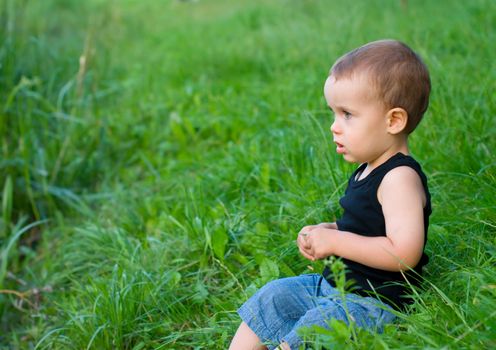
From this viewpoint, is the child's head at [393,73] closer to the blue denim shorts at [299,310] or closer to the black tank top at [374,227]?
the black tank top at [374,227]

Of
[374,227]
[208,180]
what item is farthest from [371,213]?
[208,180]

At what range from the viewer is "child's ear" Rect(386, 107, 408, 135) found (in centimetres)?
193

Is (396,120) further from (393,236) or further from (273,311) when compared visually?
(273,311)

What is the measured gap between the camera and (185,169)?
12.6 feet

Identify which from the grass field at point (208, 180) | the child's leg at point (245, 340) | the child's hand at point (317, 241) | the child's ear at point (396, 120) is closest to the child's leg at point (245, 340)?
the child's leg at point (245, 340)

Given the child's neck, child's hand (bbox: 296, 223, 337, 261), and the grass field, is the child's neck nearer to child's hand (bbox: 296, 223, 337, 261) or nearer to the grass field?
child's hand (bbox: 296, 223, 337, 261)

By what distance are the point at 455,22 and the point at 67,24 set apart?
4.65 metres

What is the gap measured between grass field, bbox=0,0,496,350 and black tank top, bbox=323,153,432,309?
3.0 inches

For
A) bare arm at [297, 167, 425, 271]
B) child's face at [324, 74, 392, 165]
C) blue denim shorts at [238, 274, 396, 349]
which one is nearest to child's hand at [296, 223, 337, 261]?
bare arm at [297, 167, 425, 271]

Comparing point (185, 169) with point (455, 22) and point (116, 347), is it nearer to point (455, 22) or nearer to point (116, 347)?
point (116, 347)

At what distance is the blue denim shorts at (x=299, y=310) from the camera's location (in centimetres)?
191

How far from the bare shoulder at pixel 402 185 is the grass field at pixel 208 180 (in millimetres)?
285

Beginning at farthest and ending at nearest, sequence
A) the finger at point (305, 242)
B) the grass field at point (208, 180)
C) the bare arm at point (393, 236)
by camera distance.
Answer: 1. the grass field at point (208, 180)
2. the finger at point (305, 242)
3. the bare arm at point (393, 236)

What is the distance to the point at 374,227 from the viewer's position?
1950 millimetres
